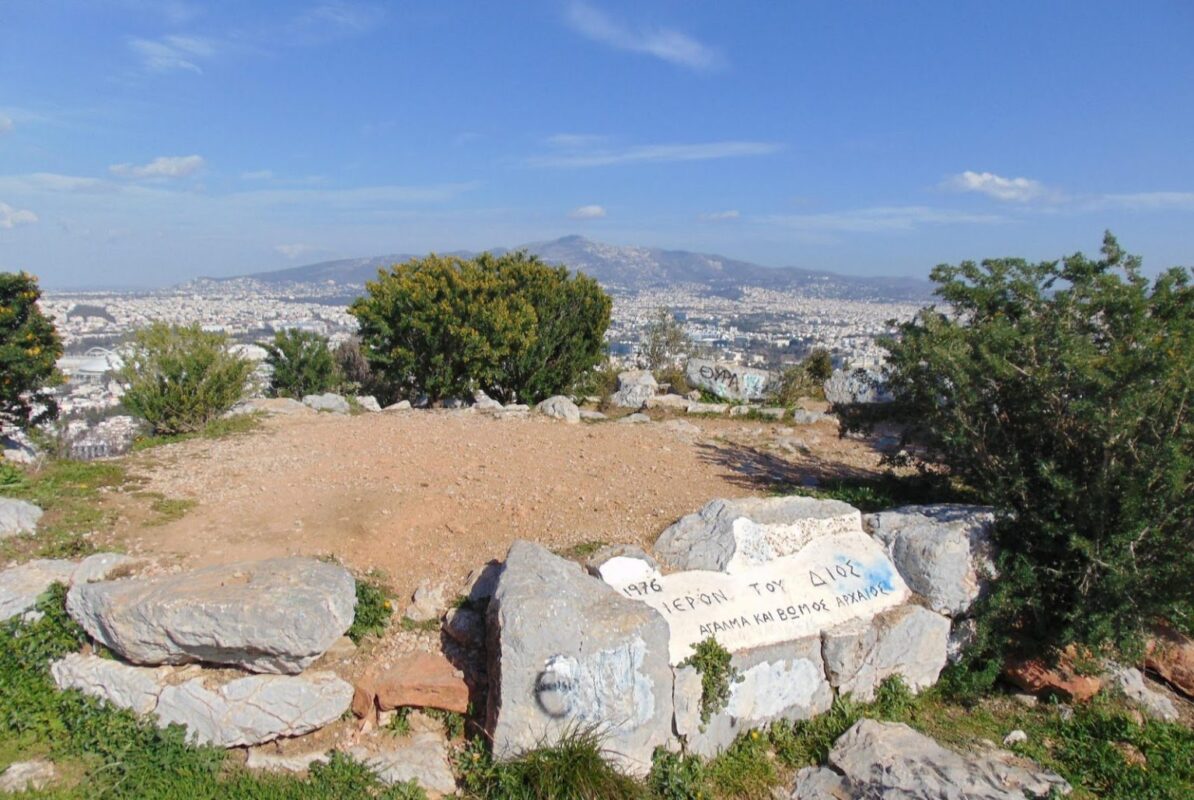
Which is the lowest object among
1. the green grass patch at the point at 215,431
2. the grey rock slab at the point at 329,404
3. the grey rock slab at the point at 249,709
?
the grey rock slab at the point at 249,709

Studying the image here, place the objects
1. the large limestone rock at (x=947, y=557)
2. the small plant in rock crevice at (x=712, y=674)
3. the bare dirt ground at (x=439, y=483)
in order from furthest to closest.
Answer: the bare dirt ground at (x=439, y=483)
the large limestone rock at (x=947, y=557)
the small plant in rock crevice at (x=712, y=674)

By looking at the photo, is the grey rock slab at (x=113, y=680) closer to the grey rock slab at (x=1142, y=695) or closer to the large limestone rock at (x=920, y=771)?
the large limestone rock at (x=920, y=771)

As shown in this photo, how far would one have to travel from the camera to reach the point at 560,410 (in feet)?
39.6

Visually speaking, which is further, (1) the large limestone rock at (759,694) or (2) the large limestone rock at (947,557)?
(2) the large limestone rock at (947,557)

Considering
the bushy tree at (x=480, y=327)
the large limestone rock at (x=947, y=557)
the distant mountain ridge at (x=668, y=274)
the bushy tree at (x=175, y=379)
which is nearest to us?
the large limestone rock at (x=947, y=557)

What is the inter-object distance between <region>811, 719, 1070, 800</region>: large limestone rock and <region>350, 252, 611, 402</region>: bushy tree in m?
10.1

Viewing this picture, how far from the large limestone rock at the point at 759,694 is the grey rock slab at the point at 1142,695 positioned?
2414mm

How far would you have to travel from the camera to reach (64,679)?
475 cm

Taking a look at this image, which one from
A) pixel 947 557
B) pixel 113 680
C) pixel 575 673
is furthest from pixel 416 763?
pixel 947 557

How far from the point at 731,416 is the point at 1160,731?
8.51 m

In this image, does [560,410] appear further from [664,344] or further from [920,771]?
[664,344]

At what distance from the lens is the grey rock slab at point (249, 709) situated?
14.7 ft

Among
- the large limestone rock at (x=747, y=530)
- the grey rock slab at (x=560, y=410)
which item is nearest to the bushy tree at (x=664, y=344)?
the grey rock slab at (x=560, y=410)

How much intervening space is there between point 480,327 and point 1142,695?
11.4 meters
